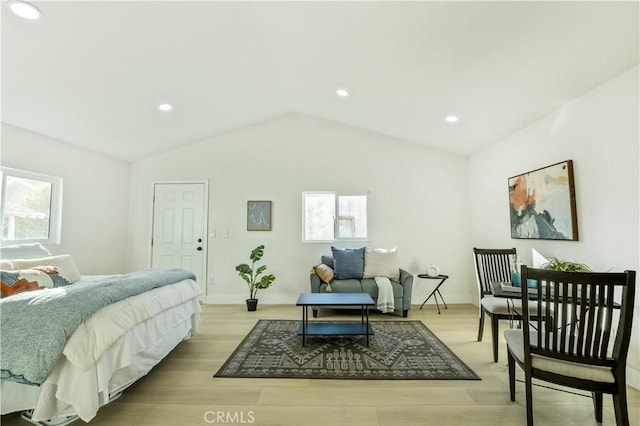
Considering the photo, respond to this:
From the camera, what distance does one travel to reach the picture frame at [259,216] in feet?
16.2

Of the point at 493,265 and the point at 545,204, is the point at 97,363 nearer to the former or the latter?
the point at 493,265

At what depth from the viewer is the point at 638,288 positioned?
2207mm

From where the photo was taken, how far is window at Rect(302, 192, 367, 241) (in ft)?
16.1

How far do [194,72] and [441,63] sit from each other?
2514 millimetres

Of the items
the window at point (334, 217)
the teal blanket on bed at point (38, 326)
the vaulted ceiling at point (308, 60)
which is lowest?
the teal blanket on bed at point (38, 326)

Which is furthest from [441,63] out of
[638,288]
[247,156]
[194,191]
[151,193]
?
[151,193]

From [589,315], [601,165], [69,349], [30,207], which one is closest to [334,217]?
[601,165]

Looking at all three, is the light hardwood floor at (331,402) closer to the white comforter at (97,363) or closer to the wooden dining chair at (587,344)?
the white comforter at (97,363)

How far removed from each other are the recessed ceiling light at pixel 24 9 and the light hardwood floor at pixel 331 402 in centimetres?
270

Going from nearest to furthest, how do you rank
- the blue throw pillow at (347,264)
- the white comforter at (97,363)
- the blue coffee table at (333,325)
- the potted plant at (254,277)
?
the white comforter at (97,363) < the blue coffee table at (333,325) < the blue throw pillow at (347,264) < the potted plant at (254,277)

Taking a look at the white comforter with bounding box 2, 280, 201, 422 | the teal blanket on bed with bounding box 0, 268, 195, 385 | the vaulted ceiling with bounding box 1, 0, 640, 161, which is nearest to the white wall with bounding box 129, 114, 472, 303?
the vaulted ceiling with bounding box 1, 0, 640, 161

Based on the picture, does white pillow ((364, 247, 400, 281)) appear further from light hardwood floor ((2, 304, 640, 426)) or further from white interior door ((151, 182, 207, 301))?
white interior door ((151, 182, 207, 301))

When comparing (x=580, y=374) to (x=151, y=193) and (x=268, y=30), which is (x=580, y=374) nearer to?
(x=268, y=30)

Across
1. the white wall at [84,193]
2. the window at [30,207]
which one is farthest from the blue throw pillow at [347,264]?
the window at [30,207]
